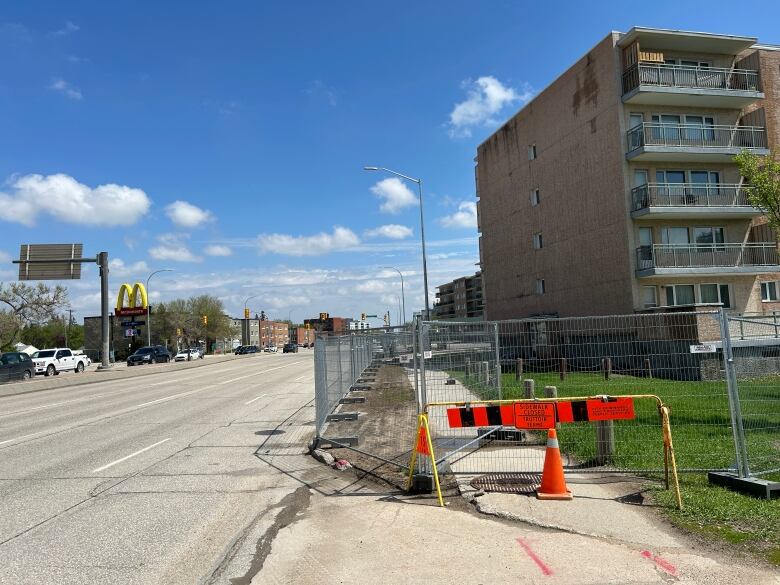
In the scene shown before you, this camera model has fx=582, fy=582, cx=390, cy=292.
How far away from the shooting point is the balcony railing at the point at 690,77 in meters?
27.2

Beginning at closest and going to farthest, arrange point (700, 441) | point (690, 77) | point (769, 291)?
point (700, 441) → point (690, 77) → point (769, 291)

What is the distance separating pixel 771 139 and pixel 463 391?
2954cm

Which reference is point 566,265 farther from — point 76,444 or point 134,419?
point 76,444

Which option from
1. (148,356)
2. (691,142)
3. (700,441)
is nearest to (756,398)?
(700,441)

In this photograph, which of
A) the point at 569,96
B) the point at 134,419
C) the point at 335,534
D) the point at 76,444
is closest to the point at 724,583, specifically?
the point at 335,534

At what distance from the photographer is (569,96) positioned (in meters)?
32.1

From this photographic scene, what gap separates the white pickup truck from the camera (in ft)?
139

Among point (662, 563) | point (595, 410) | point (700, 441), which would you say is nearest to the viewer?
point (662, 563)

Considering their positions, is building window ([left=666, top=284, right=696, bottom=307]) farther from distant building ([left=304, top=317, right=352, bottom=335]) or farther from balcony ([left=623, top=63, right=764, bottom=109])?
distant building ([left=304, top=317, right=352, bottom=335])

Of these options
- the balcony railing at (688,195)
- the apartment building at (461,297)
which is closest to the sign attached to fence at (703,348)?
the balcony railing at (688,195)

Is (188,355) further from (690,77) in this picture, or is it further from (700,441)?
(700,441)

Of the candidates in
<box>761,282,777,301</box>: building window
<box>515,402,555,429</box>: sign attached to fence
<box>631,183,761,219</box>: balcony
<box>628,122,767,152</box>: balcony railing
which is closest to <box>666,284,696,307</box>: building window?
<box>631,183,761,219</box>: balcony

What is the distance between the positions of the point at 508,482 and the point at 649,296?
77.7 feet

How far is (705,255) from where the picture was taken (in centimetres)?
2770
